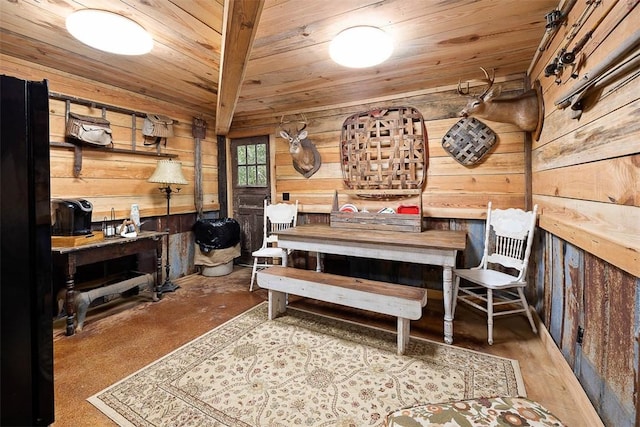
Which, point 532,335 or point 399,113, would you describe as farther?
point 399,113

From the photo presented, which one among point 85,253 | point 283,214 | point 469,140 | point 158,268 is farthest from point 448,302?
point 85,253

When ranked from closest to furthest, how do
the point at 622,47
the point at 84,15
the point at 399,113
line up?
1. the point at 622,47
2. the point at 84,15
3. the point at 399,113

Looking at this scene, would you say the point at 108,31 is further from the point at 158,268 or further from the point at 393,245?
the point at 393,245

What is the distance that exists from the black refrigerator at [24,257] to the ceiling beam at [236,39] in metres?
1.05

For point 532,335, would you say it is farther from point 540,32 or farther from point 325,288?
point 540,32

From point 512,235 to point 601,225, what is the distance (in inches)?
49.0

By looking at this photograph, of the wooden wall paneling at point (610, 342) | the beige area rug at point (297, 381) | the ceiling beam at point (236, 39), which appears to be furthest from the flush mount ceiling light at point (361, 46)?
the beige area rug at point (297, 381)

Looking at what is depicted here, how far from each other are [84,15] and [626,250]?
292 cm

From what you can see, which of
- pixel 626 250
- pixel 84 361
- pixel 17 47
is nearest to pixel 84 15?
pixel 17 47

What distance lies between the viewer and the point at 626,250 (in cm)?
108

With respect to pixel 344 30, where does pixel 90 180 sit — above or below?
below

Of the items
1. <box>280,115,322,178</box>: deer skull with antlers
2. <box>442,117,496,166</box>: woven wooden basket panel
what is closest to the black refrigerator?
<box>280,115,322,178</box>: deer skull with antlers

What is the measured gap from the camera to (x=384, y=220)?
2.88 meters

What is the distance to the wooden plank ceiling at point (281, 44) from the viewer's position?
1.69 m
